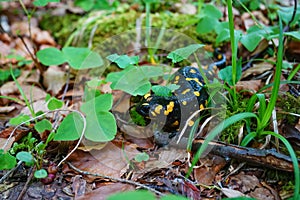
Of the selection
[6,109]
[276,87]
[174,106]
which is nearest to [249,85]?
[174,106]

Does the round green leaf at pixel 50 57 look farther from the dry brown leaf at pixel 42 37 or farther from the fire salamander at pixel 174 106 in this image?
the dry brown leaf at pixel 42 37

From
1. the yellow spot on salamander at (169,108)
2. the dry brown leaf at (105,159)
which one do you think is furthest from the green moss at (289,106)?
the dry brown leaf at (105,159)

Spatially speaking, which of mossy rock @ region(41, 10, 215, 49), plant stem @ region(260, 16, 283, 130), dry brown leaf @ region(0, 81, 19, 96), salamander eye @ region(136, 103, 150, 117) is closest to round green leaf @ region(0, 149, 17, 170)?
salamander eye @ region(136, 103, 150, 117)

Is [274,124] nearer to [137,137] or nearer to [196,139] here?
[196,139]

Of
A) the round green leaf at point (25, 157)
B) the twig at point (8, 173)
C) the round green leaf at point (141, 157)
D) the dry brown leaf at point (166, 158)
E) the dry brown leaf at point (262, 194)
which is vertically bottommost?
the dry brown leaf at point (262, 194)

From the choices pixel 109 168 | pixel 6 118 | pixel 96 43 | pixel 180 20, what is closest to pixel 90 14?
pixel 96 43

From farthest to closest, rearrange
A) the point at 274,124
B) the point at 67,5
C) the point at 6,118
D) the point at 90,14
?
the point at 67,5
the point at 90,14
the point at 6,118
the point at 274,124

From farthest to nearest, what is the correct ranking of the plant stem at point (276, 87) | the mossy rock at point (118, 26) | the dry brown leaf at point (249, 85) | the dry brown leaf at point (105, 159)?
the mossy rock at point (118, 26)
the dry brown leaf at point (249, 85)
the dry brown leaf at point (105, 159)
the plant stem at point (276, 87)
